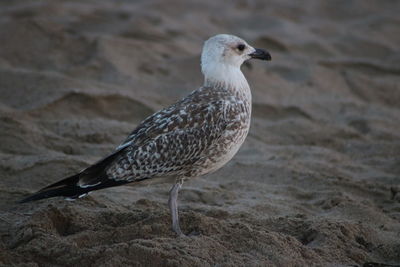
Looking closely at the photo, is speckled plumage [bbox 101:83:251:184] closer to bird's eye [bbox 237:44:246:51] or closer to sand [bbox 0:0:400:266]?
sand [bbox 0:0:400:266]

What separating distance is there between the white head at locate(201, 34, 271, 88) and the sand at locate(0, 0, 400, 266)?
1.08m

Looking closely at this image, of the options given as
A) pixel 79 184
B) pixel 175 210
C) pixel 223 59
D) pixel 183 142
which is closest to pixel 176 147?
pixel 183 142

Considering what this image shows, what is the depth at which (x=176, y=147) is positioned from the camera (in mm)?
5656

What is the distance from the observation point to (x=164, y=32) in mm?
11203

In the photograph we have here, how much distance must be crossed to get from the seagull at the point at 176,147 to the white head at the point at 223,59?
0.23m

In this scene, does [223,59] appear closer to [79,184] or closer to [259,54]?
[259,54]

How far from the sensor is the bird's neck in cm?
614

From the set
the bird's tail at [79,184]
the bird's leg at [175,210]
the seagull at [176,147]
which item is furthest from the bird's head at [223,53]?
the bird's tail at [79,184]

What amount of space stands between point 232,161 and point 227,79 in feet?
4.99

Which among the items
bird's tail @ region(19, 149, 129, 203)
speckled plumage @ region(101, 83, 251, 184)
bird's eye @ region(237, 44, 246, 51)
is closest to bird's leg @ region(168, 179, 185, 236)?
speckled plumage @ region(101, 83, 251, 184)

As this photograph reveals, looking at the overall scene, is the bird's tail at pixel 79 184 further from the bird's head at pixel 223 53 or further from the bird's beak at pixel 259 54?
the bird's beak at pixel 259 54

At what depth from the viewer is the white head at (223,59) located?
20.4ft

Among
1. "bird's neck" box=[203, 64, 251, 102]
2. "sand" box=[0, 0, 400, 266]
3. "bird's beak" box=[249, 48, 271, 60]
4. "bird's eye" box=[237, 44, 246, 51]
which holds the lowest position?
"sand" box=[0, 0, 400, 266]

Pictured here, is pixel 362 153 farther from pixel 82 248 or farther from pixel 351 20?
pixel 351 20
